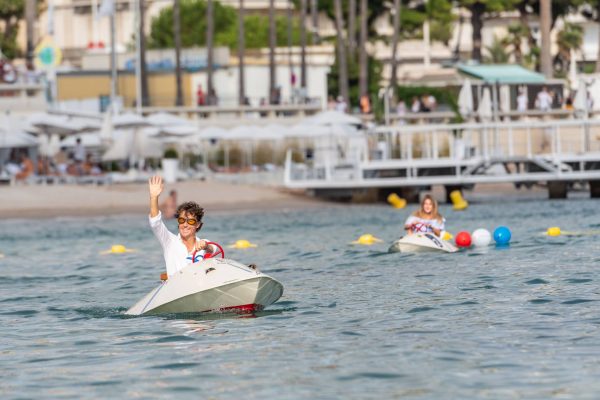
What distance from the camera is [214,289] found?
1958cm

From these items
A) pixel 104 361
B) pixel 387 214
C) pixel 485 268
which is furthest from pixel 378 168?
pixel 104 361

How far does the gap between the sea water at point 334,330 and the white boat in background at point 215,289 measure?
21cm

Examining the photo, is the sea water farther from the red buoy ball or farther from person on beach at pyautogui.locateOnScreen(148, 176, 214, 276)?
person on beach at pyautogui.locateOnScreen(148, 176, 214, 276)

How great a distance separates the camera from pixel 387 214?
157ft

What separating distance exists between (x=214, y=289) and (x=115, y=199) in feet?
108

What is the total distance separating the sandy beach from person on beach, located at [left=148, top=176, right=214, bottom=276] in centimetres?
3034

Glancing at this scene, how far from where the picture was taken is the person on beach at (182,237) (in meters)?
18.3

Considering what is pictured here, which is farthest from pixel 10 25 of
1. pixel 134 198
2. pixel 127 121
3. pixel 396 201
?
pixel 396 201

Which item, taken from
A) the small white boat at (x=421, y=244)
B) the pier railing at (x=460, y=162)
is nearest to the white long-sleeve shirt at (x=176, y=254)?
the small white boat at (x=421, y=244)

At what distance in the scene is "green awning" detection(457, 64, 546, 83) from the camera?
6725 centimetres

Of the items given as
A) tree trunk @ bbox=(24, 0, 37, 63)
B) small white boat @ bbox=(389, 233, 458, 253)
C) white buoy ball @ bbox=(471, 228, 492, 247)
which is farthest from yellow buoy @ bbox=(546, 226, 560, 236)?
tree trunk @ bbox=(24, 0, 37, 63)

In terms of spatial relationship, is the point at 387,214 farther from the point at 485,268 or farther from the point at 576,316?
the point at 576,316

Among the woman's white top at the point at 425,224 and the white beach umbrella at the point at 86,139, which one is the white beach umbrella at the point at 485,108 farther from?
the woman's white top at the point at 425,224

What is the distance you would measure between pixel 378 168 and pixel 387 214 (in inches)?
167
